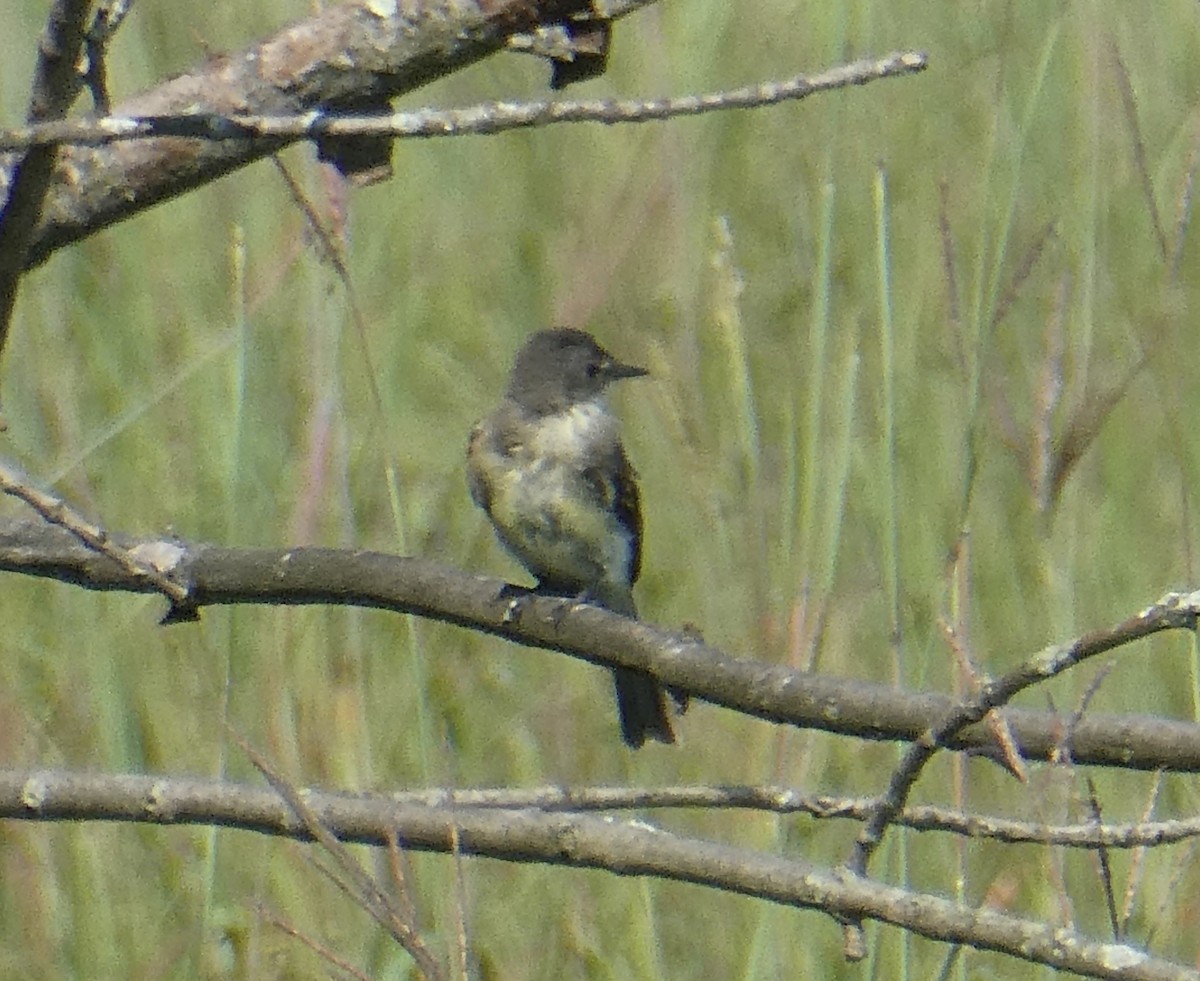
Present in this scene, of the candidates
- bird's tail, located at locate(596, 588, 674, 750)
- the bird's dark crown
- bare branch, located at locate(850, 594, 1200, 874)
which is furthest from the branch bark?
the bird's dark crown

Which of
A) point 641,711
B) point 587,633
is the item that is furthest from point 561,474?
point 587,633

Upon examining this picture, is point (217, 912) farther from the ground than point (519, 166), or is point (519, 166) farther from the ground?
point (519, 166)

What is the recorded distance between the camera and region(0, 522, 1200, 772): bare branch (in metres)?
1.58

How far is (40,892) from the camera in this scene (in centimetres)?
313

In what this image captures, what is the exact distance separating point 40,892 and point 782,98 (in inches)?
88.8

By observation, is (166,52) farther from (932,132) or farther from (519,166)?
(932,132)

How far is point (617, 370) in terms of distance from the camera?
157 inches

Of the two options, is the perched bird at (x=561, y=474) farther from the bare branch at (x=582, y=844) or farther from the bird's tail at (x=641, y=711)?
the bare branch at (x=582, y=844)

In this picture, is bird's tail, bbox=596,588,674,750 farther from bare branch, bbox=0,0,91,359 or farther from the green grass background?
bare branch, bbox=0,0,91,359

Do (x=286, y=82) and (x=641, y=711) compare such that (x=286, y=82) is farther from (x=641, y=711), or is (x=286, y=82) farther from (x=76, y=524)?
(x=641, y=711)

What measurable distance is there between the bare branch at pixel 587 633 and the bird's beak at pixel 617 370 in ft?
5.85

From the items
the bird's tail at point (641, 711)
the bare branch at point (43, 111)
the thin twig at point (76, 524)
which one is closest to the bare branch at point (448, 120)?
the bare branch at point (43, 111)

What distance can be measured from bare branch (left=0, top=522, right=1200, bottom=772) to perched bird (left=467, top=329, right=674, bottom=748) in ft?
5.66

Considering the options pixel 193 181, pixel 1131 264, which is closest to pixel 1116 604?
pixel 1131 264
